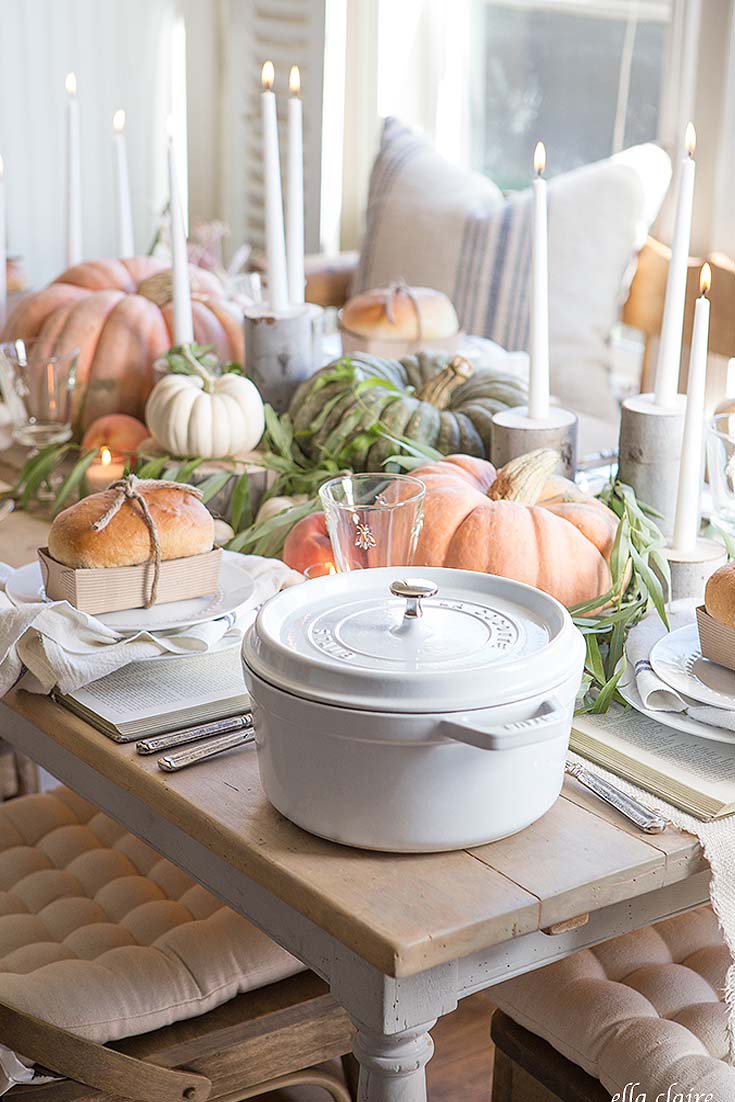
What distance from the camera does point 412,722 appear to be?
28.9 inches

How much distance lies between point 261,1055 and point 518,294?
1.83m

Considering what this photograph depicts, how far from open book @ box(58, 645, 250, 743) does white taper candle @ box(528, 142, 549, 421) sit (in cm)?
40

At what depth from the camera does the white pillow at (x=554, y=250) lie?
251cm

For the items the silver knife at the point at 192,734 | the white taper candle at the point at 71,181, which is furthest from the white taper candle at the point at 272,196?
the silver knife at the point at 192,734

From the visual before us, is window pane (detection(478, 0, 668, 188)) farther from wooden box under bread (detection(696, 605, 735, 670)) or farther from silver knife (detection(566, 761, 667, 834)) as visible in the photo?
silver knife (detection(566, 761, 667, 834))

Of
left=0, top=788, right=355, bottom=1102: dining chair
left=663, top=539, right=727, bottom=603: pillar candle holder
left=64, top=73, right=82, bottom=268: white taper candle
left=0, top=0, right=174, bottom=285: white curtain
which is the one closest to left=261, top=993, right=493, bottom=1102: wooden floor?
left=0, top=788, right=355, bottom=1102: dining chair

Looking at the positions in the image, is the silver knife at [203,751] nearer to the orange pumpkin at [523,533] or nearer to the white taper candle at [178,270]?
the orange pumpkin at [523,533]

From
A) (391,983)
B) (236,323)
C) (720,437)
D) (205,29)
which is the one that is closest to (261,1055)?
(391,983)

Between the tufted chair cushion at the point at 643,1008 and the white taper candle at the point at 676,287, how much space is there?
48cm

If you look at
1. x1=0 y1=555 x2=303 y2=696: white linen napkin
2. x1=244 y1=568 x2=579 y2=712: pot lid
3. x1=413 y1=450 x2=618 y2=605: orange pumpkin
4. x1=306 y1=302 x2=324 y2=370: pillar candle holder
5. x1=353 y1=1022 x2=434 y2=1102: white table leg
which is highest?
x1=306 y1=302 x2=324 y2=370: pillar candle holder

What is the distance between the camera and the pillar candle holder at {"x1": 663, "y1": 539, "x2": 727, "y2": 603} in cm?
114

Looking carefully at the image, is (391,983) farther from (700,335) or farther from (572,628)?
(700,335)

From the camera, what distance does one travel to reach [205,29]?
384cm

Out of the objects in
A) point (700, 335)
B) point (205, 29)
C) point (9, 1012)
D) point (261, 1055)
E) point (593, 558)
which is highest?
point (205, 29)
